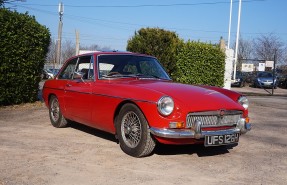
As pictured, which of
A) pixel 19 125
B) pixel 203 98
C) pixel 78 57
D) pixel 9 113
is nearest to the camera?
pixel 203 98

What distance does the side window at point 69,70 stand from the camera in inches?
281

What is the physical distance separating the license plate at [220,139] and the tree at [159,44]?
798 centimetres

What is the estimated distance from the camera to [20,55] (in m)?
10.5

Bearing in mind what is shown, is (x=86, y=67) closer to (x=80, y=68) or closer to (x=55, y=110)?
(x=80, y=68)

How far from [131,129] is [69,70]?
8.50ft

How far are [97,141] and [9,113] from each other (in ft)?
13.8

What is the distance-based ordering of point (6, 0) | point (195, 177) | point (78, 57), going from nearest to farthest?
point (195, 177)
point (78, 57)
point (6, 0)

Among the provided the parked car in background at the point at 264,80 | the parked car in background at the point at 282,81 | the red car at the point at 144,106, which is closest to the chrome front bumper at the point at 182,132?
the red car at the point at 144,106

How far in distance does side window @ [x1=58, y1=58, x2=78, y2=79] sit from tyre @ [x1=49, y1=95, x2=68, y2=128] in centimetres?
51

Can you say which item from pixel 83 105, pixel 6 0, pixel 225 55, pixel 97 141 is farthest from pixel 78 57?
pixel 225 55

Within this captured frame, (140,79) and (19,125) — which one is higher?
(140,79)

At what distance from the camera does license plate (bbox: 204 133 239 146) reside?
492 cm

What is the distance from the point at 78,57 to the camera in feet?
23.2

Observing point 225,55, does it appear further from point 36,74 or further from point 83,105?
point 83,105
